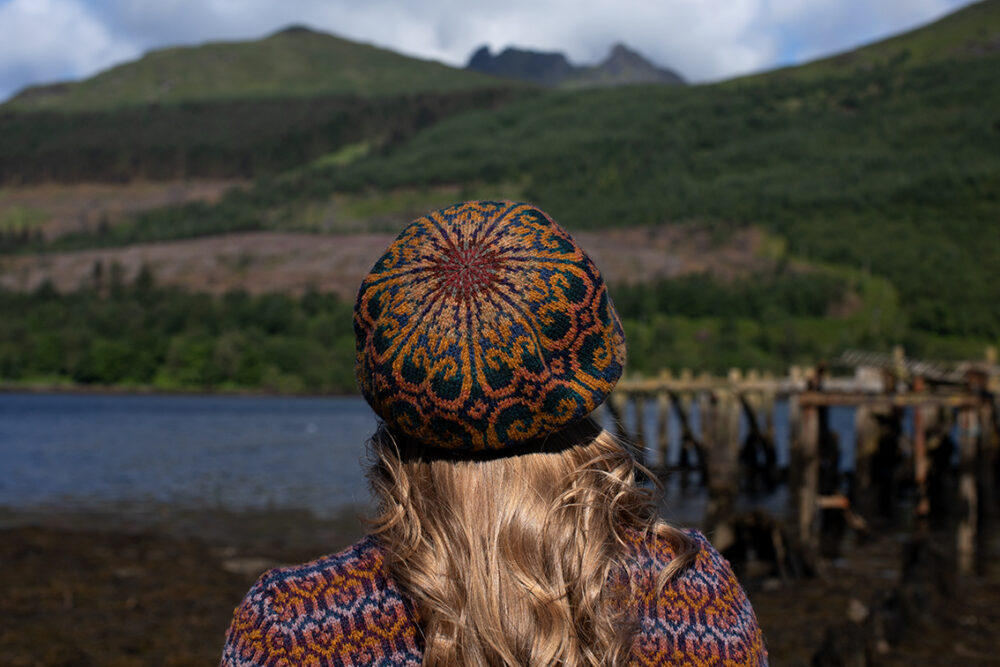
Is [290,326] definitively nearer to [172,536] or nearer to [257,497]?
[257,497]

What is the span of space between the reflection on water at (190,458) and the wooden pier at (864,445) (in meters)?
1.96

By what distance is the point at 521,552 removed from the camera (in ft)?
5.37

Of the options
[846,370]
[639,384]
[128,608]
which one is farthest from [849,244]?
[128,608]

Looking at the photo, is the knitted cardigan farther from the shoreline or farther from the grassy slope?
the grassy slope

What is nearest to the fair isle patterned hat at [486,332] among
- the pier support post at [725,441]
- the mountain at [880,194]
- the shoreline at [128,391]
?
the pier support post at [725,441]

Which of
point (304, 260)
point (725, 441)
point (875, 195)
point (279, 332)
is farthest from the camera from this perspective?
point (875, 195)

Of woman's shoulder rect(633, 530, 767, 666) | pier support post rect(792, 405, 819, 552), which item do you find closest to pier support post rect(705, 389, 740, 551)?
pier support post rect(792, 405, 819, 552)

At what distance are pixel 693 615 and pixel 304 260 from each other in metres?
135

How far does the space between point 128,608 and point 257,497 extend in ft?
47.2

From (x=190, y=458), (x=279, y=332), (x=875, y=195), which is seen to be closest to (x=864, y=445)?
(x=190, y=458)

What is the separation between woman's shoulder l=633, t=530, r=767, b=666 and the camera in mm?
1637

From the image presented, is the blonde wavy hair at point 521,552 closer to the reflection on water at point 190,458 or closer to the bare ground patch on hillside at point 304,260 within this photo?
the reflection on water at point 190,458

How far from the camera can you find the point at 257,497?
2609 cm

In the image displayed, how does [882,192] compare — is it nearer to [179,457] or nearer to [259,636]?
[179,457]
